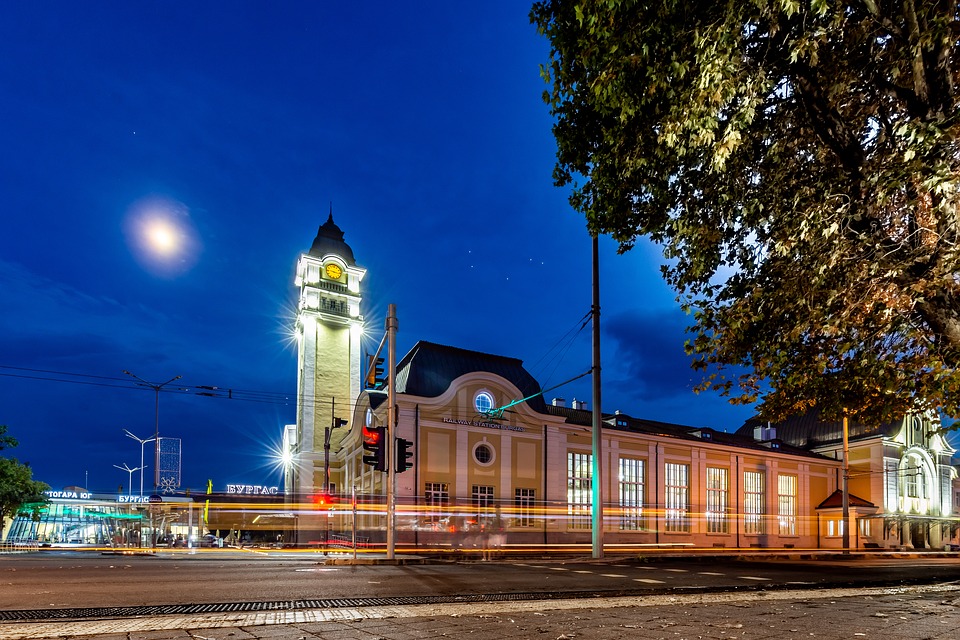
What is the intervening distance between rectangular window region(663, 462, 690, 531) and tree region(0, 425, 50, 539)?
45.3 meters

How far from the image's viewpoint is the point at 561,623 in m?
5.97

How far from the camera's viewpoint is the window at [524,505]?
36188 millimetres

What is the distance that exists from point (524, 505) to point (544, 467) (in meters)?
2.72

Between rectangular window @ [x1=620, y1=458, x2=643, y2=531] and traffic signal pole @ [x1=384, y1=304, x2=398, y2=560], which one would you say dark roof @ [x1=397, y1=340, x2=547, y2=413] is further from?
traffic signal pole @ [x1=384, y1=304, x2=398, y2=560]

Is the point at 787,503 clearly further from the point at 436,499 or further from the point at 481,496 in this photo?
the point at 436,499

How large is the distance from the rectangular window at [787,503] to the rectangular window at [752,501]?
2042 millimetres

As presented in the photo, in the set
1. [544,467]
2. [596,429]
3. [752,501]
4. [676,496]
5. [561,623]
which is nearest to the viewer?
[561,623]

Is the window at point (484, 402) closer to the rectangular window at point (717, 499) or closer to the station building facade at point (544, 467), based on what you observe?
the station building facade at point (544, 467)

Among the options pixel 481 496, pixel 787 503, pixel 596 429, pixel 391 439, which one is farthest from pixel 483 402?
pixel 787 503

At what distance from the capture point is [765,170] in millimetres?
7305

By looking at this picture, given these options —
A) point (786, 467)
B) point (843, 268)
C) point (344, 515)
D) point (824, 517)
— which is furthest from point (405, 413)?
point (824, 517)

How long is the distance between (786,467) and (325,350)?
40.9m

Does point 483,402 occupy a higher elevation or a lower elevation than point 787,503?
higher

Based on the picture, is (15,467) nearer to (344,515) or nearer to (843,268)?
(344,515)
